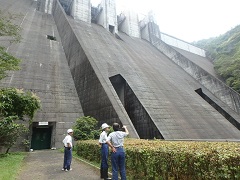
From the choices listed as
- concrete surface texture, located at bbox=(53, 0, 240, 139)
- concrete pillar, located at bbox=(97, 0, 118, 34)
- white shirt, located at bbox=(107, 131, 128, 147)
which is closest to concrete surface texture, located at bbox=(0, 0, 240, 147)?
concrete surface texture, located at bbox=(53, 0, 240, 139)

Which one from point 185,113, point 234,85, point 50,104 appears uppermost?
point 234,85

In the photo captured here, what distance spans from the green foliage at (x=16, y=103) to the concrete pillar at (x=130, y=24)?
91.3 ft

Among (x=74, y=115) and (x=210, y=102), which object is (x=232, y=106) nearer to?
(x=210, y=102)

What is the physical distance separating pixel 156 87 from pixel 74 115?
7.35m

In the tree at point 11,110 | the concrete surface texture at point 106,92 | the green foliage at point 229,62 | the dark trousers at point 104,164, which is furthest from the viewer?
the green foliage at point 229,62

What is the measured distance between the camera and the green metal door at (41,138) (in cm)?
1252

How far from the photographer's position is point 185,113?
45.1 ft

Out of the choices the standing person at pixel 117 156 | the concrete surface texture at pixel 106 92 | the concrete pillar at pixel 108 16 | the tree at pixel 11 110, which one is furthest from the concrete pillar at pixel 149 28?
the standing person at pixel 117 156

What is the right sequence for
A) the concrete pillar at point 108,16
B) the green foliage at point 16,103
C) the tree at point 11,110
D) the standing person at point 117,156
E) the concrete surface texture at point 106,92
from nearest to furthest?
1. the standing person at point 117,156
2. the tree at point 11,110
3. the green foliage at point 16,103
4. the concrete surface texture at point 106,92
5. the concrete pillar at point 108,16

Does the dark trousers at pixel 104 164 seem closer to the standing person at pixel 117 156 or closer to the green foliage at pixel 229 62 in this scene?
the standing person at pixel 117 156

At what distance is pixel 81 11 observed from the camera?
28.2 meters

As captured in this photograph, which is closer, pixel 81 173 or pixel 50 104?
pixel 81 173

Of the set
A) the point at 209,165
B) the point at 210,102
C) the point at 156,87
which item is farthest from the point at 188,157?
the point at 210,102

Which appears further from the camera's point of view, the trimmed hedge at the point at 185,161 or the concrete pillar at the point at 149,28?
the concrete pillar at the point at 149,28
